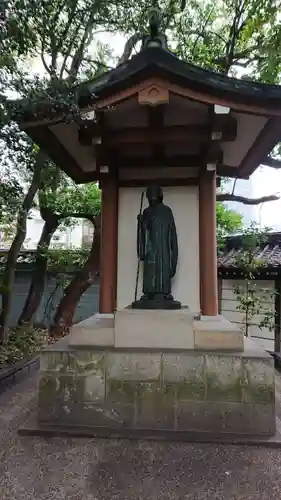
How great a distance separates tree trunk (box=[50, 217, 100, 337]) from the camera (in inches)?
331

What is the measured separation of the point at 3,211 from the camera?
5.79 m

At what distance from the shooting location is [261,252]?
8422mm

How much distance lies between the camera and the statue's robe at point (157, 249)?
3963mm

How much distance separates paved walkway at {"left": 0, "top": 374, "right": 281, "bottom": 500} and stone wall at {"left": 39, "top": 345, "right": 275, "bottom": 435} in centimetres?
23

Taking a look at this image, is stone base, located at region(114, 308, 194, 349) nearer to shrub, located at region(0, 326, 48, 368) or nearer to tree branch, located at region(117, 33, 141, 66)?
shrub, located at region(0, 326, 48, 368)

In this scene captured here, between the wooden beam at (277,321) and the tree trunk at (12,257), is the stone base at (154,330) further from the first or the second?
the wooden beam at (277,321)

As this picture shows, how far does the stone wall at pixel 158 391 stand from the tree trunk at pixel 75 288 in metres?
4.99

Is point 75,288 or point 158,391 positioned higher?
point 75,288

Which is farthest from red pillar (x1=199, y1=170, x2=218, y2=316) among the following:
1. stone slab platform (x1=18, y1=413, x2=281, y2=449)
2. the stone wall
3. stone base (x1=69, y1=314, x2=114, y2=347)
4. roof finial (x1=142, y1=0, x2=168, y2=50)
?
roof finial (x1=142, y1=0, x2=168, y2=50)

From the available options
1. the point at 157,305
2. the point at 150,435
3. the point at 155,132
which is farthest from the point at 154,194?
the point at 150,435

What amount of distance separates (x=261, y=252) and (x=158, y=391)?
5901mm

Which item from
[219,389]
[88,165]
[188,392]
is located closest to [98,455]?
[188,392]

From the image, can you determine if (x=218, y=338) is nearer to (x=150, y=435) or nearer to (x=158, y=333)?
(x=158, y=333)

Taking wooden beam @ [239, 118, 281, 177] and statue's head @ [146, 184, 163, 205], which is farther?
statue's head @ [146, 184, 163, 205]
